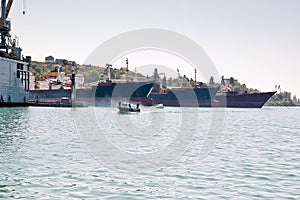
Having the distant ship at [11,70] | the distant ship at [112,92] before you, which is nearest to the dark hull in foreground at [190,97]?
the distant ship at [112,92]

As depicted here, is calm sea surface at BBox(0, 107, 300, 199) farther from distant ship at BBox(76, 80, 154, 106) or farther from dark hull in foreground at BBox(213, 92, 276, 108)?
dark hull in foreground at BBox(213, 92, 276, 108)

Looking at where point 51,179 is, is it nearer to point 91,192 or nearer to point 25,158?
point 91,192

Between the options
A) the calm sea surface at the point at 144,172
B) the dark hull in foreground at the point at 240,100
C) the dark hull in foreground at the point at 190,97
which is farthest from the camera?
the dark hull in foreground at the point at 190,97

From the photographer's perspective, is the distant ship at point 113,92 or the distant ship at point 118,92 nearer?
the distant ship at point 118,92

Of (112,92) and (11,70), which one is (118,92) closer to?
(112,92)

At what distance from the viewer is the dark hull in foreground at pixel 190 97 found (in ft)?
464

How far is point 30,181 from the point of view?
44.1 feet

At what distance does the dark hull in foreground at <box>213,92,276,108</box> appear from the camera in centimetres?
13962

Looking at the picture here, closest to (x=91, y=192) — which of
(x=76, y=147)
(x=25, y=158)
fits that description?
(x=25, y=158)

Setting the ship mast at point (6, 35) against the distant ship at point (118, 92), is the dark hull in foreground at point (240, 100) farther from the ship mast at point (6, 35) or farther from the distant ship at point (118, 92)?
the ship mast at point (6, 35)

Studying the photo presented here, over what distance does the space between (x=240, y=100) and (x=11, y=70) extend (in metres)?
88.2

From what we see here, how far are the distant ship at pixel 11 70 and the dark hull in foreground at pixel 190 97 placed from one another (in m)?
62.7

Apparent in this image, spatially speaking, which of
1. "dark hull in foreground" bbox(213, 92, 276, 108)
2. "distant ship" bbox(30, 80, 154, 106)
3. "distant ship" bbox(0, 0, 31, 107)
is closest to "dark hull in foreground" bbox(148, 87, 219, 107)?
"dark hull in foreground" bbox(213, 92, 276, 108)

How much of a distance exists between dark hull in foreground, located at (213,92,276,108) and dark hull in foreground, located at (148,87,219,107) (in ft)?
17.7
